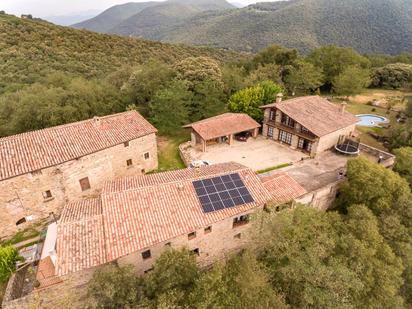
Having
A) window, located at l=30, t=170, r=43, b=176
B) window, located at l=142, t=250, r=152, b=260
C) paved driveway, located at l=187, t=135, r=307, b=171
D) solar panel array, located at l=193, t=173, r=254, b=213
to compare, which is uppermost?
window, located at l=30, t=170, r=43, b=176

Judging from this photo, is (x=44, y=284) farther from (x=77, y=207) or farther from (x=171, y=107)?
(x=171, y=107)

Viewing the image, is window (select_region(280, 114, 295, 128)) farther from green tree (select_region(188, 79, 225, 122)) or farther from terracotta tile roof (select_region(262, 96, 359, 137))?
green tree (select_region(188, 79, 225, 122))

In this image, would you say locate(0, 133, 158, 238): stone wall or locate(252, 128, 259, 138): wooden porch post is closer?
locate(0, 133, 158, 238): stone wall

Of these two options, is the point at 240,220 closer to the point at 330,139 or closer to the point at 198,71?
the point at 330,139

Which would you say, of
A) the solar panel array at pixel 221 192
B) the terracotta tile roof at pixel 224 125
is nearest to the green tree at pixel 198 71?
the terracotta tile roof at pixel 224 125

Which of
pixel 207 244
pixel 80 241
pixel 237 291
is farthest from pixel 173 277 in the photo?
pixel 80 241

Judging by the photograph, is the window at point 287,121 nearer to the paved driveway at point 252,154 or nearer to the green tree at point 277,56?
the paved driveway at point 252,154

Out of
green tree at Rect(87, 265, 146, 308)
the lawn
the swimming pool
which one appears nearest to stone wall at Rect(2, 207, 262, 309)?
green tree at Rect(87, 265, 146, 308)
